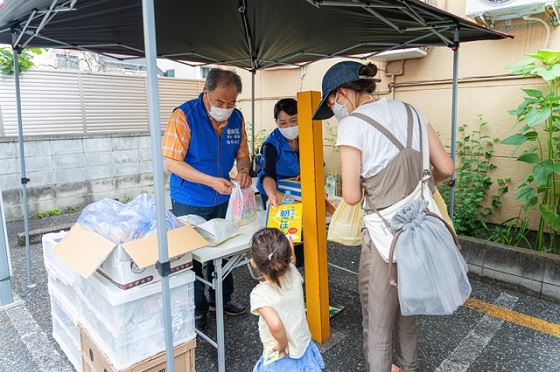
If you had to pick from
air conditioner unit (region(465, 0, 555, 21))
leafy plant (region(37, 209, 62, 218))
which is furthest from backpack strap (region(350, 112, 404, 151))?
leafy plant (region(37, 209, 62, 218))

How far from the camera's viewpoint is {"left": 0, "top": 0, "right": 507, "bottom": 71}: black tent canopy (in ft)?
7.98

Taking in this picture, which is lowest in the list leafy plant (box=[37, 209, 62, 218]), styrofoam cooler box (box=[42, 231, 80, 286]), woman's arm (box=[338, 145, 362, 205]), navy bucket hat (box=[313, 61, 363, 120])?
leafy plant (box=[37, 209, 62, 218])

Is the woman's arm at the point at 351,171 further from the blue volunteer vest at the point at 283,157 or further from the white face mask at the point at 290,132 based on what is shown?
the blue volunteer vest at the point at 283,157

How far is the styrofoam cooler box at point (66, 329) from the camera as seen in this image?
7.23ft

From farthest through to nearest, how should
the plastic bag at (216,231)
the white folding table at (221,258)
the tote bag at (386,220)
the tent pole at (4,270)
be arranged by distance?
the tent pole at (4,270), the plastic bag at (216,231), the white folding table at (221,258), the tote bag at (386,220)

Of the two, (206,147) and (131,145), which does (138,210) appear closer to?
(206,147)

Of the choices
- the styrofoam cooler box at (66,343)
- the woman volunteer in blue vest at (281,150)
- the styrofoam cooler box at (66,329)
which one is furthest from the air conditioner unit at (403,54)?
the styrofoam cooler box at (66,343)

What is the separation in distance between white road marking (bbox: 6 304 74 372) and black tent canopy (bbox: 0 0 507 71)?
2.15 meters

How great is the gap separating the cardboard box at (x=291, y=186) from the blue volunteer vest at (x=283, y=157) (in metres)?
0.06

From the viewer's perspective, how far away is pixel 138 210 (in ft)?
6.41

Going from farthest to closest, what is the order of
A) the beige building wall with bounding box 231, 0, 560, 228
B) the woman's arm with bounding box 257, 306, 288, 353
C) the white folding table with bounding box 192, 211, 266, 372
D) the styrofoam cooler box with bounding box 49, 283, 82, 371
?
the beige building wall with bounding box 231, 0, 560, 228, the styrofoam cooler box with bounding box 49, 283, 82, 371, the white folding table with bounding box 192, 211, 266, 372, the woman's arm with bounding box 257, 306, 288, 353

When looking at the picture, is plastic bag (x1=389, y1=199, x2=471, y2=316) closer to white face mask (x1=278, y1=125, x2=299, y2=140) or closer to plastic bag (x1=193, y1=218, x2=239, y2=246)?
plastic bag (x1=193, y1=218, x2=239, y2=246)

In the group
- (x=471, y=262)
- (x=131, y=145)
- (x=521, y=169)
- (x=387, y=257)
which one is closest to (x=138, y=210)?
(x=387, y=257)

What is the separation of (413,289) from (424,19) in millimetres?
2093
